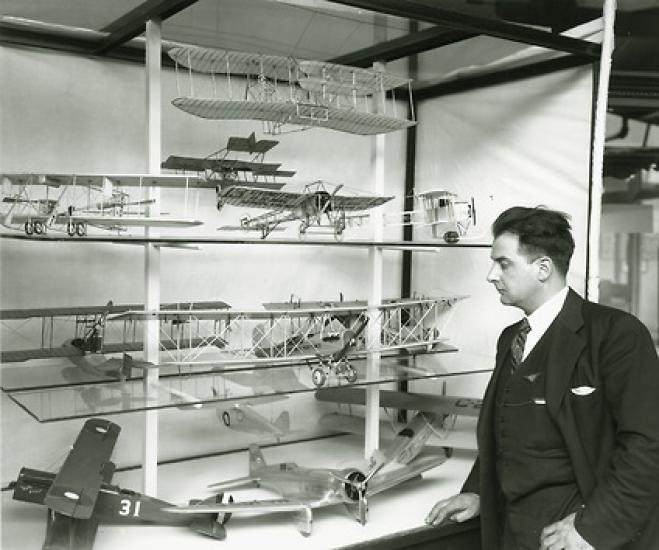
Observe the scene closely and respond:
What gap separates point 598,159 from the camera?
140 inches

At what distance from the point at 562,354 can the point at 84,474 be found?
1706 mm

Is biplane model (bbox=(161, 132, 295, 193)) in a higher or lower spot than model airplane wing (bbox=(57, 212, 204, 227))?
higher

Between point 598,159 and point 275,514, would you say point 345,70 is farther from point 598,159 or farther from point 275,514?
point 275,514

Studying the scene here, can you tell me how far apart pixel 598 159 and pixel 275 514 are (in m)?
2.20

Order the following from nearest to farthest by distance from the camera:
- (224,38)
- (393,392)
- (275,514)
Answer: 1. (275,514)
2. (224,38)
3. (393,392)

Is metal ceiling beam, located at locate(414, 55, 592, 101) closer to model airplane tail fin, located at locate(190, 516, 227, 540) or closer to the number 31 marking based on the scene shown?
model airplane tail fin, located at locate(190, 516, 227, 540)

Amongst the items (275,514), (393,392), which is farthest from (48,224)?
(393,392)

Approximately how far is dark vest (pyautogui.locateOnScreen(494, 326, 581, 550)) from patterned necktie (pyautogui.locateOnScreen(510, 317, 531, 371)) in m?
0.09

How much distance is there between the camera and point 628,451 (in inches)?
89.0

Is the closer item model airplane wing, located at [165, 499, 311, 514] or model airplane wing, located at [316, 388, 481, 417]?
model airplane wing, located at [165, 499, 311, 514]

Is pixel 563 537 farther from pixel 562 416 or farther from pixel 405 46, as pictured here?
pixel 405 46

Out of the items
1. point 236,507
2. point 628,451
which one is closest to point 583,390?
point 628,451

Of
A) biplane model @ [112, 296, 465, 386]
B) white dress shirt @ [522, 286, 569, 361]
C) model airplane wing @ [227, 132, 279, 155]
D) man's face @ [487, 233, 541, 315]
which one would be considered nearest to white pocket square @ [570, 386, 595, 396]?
white dress shirt @ [522, 286, 569, 361]

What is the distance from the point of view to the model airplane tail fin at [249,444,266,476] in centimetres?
352
